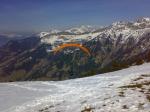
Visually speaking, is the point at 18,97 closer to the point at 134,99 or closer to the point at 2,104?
the point at 2,104

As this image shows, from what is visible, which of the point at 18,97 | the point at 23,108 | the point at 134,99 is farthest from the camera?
the point at 18,97

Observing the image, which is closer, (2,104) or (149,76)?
(2,104)

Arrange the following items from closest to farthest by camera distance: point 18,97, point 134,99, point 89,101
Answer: point 134,99
point 89,101
point 18,97

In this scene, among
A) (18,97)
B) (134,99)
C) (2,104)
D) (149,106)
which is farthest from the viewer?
(18,97)

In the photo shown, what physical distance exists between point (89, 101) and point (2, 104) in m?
11.3

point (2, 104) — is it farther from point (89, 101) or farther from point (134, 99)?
point (134, 99)

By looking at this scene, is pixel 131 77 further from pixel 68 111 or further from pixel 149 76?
pixel 68 111

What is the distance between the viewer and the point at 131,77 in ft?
144

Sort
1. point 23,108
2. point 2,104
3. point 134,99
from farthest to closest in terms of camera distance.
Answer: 1. point 2,104
2. point 23,108
3. point 134,99

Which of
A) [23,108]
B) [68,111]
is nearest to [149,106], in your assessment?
[68,111]

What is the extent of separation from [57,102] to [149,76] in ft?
46.7

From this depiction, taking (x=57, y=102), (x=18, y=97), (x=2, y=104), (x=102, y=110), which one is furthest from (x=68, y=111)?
(x=18, y=97)

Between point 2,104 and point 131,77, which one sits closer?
point 2,104

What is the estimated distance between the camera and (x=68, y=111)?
2889cm
